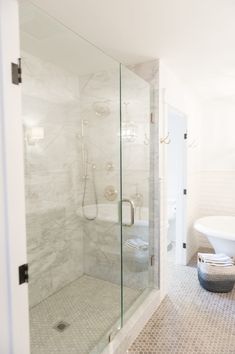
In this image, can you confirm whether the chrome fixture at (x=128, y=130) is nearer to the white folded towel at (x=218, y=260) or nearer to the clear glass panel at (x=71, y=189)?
the clear glass panel at (x=71, y=189)

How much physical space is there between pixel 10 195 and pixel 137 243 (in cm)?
188

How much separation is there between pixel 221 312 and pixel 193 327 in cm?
42

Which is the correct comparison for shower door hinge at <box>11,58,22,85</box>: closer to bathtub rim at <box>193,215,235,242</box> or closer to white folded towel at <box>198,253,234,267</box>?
white folded towel at <box>198,253,234,267</box>

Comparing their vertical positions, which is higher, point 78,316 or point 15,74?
point 15,74

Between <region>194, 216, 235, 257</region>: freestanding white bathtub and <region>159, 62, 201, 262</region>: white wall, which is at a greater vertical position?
<region>159, 62, 201, 262</region>: white wall

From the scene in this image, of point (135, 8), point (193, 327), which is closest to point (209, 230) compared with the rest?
point (193, 327)

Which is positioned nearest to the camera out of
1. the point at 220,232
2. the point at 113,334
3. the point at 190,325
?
the point at 113,334

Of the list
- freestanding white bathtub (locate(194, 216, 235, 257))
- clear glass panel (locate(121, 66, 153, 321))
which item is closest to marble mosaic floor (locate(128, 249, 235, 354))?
clear glass panel (locate(121, 66, 153, 321))

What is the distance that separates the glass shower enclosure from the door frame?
1101 mm

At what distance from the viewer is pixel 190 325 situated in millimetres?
2326

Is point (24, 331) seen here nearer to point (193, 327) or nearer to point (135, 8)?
point (193, 327)

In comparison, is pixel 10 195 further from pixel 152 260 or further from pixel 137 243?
pixel 152 260

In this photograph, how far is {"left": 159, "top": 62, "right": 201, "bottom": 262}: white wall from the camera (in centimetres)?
268

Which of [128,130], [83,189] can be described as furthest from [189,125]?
[83,189]
